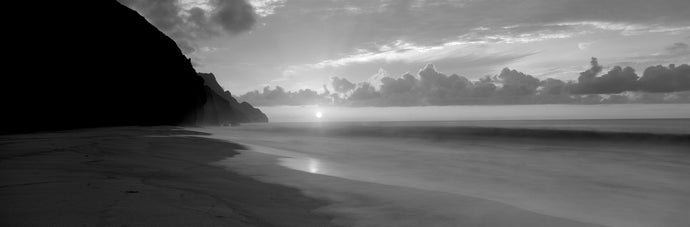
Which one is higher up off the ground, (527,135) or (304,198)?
(304,198)

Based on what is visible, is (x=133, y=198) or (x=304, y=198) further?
(x=304, y=198)

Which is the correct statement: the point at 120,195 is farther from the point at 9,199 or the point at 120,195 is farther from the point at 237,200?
the point at 237,200

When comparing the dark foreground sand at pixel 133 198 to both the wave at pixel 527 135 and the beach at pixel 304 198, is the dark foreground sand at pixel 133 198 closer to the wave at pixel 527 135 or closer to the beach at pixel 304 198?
the beach at pixel 304 198

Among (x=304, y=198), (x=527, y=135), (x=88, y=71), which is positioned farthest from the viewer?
(x=527, y=135)

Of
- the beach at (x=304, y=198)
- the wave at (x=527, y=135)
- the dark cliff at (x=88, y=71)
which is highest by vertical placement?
the dark cliff at (x=88, y=71)

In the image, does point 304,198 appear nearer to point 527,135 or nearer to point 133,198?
point 133,198

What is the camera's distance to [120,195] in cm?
558

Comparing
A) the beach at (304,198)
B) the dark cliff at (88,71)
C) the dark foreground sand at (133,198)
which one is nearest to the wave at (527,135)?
the dark cliff at (88,71)

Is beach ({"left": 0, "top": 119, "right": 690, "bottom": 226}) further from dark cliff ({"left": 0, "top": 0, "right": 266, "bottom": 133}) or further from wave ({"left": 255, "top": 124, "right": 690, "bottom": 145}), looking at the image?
wave ({"left": 255, "top": 124, "right": 690, "bottom": 145})

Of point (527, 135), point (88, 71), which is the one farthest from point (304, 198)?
point (527, 135)

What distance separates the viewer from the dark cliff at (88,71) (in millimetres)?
34000

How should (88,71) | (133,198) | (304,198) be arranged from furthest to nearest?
(88,71), (304,198), (133,198)

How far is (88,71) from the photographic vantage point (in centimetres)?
4297

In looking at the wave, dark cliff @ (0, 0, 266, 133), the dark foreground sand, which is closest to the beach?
the dark foreground sand
